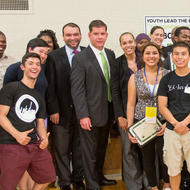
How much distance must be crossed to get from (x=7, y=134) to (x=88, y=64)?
1.04 metres

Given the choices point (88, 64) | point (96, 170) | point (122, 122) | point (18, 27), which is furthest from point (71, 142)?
point (18, 27)

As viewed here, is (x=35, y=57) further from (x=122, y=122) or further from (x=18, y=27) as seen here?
(x=18, y=27)

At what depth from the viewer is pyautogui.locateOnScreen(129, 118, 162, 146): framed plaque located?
8.38 ft

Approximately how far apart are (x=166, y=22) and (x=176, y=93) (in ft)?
8.44

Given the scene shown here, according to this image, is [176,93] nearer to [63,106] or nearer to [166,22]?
[63,106]

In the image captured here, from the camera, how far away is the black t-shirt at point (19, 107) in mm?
2189

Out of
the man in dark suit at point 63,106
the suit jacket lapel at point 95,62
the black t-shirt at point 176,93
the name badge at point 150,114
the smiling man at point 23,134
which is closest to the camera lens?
the smiling man at point 23,134

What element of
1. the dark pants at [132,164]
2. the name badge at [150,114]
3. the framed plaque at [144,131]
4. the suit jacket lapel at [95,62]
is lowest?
the dark pants at [132,164]

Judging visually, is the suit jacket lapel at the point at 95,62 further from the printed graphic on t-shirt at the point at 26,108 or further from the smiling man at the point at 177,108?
the printed graphic on t-shirt at the point at 26,108

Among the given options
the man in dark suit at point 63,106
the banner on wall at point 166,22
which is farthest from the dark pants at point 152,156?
the banner on wall at point 166,22

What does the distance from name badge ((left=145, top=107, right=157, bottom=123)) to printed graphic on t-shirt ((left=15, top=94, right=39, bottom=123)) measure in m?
1.00

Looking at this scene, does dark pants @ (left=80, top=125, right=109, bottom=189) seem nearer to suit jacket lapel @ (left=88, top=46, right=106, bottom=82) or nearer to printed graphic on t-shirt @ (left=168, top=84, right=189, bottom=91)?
suit jacket lapel @ (left=88, top=46, right=106, bottom=82)

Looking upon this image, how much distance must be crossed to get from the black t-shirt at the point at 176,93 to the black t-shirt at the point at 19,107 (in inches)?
45.2

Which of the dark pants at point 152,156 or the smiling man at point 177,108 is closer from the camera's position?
the smiling man at point 177,108
